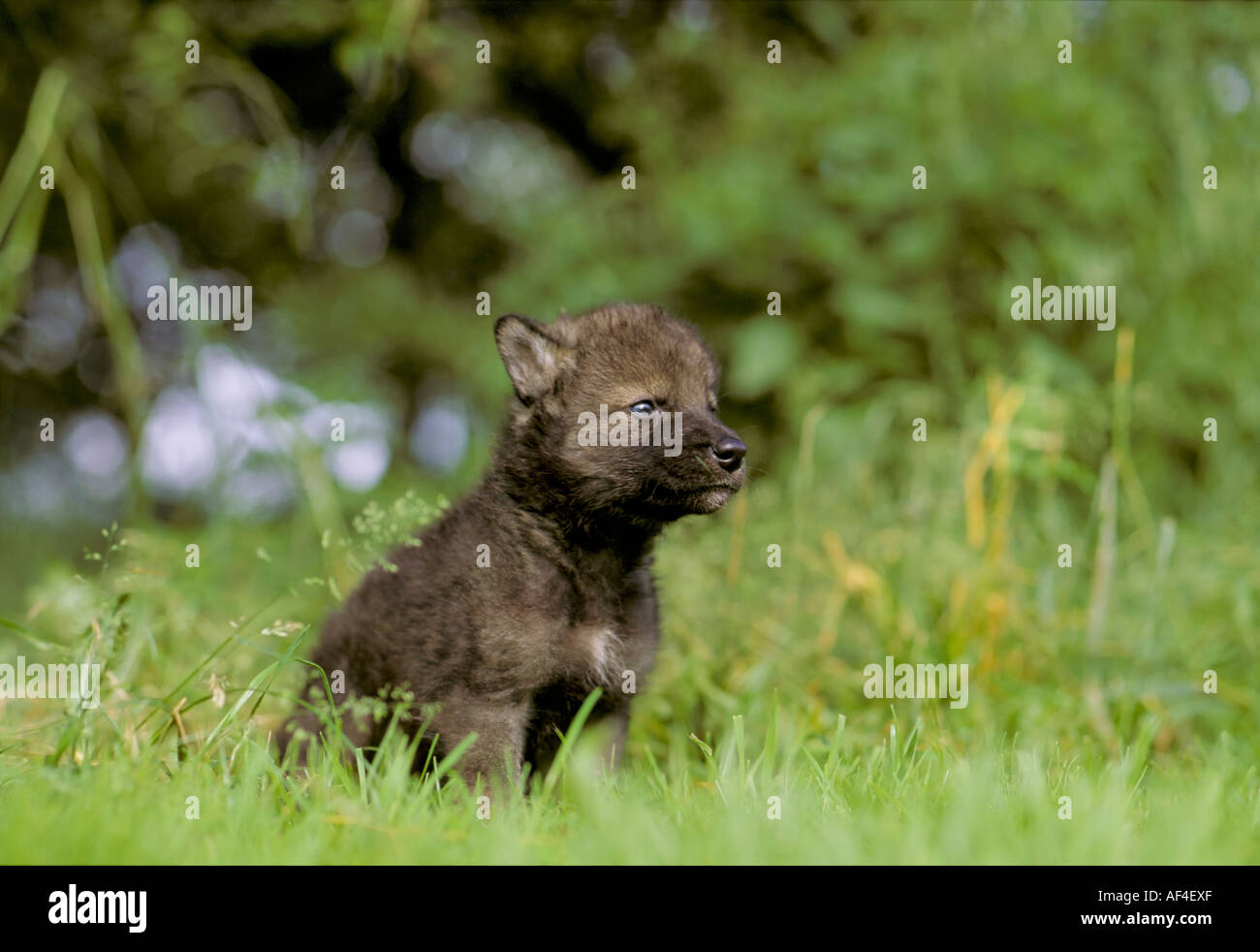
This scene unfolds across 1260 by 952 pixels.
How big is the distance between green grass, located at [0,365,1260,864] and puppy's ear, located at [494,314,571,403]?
1.82 feet

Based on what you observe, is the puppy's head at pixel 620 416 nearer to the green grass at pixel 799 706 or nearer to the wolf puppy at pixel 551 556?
the wolf puppy at pixel 551 556

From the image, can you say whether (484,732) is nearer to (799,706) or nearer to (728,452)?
(728,452)

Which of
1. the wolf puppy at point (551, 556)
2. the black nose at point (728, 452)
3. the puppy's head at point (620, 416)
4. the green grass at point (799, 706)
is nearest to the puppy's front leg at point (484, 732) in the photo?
the wolf puppy at point (551, 556)

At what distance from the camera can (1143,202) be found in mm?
7379

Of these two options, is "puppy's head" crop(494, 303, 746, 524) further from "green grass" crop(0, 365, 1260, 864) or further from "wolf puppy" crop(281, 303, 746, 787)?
"green grass" crop(0, 365, 1260, 864)

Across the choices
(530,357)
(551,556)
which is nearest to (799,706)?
(551,556)

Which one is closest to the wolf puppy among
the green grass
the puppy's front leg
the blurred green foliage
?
the puppy's front leg

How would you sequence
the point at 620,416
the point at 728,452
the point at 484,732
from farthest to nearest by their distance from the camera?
1. the point at 620,416
2. the point at 728,452
3. the point at 484,732

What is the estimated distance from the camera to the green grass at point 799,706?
269cm

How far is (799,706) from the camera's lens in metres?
4.76

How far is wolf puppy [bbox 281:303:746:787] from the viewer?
3.55 m

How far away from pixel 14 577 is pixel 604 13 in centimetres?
582

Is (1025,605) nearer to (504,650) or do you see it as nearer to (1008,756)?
(1008,756)

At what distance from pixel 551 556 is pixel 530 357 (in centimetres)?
67
